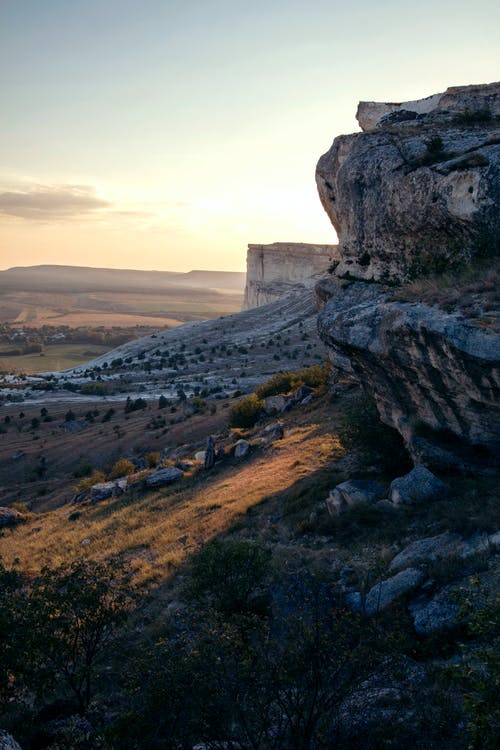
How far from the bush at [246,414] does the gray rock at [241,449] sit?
193 inches

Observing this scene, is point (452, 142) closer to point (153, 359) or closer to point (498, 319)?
point (498, 319)

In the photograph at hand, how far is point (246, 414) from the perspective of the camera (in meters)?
29.2

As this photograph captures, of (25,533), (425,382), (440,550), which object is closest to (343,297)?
(425,382)

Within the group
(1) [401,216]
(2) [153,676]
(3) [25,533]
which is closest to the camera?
(2) [153,676]

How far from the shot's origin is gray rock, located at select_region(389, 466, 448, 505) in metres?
12.2

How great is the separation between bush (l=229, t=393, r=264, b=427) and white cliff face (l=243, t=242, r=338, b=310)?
57.0 m

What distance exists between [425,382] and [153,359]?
157 ft

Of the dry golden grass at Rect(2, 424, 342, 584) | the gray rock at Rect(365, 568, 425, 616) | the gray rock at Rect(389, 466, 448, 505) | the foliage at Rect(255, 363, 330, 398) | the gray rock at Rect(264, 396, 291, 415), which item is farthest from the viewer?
the foliage at Rect(255, 363, 330, 398)

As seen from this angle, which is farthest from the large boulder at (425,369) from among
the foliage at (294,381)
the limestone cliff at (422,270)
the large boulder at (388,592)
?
the foliage at (294,381)

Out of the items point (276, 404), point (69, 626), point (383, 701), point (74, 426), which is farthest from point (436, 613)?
point (74, 426)

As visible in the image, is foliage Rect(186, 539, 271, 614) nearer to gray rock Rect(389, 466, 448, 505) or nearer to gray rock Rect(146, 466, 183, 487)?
gray rock Rect(389, 466, 448, 505)

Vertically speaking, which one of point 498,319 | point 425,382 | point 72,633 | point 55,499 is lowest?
point 55,499

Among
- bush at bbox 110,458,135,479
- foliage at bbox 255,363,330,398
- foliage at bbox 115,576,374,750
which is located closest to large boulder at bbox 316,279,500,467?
foliage at bbox 115,576,374,750

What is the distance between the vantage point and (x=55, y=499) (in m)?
26.8
